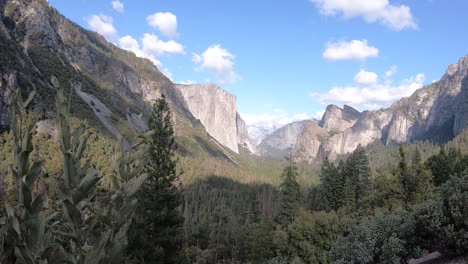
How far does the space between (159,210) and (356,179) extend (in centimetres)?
4557

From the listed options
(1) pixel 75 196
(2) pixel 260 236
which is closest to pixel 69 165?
(1) pixel 75 196

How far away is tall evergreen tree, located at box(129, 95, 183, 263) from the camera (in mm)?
20266

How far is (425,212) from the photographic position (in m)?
20.7

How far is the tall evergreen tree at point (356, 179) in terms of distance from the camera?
54.6 metres

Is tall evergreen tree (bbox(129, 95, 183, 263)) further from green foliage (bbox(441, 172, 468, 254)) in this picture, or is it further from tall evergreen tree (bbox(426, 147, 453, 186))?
tall evergreen tree (bbox(426, 147, 453, 186))

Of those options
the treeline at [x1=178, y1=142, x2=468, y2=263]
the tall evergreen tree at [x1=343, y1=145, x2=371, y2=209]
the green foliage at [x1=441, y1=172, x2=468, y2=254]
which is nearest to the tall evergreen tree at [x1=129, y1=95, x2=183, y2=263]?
the treeline at [x1=178, y1=142, x2=468, y2=263]

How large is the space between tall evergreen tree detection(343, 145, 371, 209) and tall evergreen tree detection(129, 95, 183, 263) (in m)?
36.2

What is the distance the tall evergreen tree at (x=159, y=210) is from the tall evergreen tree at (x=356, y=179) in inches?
1424

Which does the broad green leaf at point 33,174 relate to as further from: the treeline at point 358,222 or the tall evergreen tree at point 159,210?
the treeline at point 358,222

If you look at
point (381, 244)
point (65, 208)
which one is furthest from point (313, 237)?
point (65, 208)

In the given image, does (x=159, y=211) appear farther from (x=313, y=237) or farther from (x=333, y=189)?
Result: (x=333, y=189)

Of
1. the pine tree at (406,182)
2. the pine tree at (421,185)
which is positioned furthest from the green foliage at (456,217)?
the pine tree at (406,182)

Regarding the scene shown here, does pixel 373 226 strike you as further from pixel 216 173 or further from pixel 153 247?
pixel 216 173

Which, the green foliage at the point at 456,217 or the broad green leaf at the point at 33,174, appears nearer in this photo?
the broad green leaf at the point at 33,174
